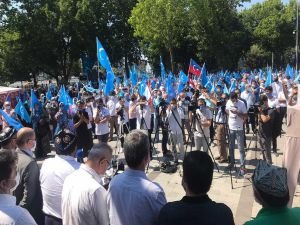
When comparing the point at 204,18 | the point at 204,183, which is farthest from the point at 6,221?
the point at 204,18

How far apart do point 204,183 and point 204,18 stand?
41.5 meters

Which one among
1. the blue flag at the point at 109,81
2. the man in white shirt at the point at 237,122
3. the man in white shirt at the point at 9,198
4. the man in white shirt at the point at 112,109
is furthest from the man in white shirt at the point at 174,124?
the man in white shirt at the point at 9,198

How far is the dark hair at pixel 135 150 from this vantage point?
3273 mm

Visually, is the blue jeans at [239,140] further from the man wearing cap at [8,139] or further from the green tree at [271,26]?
the green tree at [271,26]

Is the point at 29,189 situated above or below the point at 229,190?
above

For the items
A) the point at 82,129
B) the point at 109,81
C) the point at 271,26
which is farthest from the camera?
the point at 271,26

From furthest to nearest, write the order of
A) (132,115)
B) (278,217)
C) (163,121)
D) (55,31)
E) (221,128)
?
(55,31), (132,115), (163,121), (221,128), (278,217)

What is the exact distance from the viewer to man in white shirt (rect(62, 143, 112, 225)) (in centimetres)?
342

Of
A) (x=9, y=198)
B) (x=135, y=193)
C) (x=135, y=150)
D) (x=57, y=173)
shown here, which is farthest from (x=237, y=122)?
(x=9, y=198)

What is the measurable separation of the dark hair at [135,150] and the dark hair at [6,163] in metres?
0.91

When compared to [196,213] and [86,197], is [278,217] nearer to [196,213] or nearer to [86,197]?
[196,213]

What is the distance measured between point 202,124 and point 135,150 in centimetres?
692

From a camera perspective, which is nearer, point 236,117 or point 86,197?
point 86,197

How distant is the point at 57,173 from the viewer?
4059 mm
